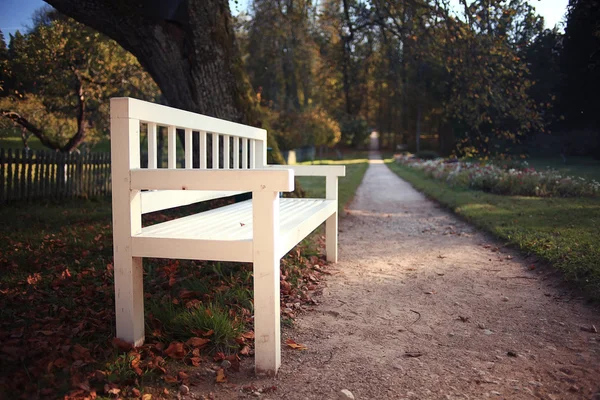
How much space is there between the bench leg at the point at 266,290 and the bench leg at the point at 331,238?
8.27 feet

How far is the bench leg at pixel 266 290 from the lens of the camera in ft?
7.79

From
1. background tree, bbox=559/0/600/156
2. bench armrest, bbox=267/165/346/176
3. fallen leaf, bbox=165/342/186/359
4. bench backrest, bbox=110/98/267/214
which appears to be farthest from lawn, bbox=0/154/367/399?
background tree, bbox=559/0/600/156

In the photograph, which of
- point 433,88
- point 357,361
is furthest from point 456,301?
point 433,88

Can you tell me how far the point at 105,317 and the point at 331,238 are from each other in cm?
254

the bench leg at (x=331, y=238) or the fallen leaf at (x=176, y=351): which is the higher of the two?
the bench leg at (x=331, y=238)

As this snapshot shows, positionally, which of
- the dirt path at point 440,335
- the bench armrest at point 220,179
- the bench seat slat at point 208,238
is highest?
the bench armrest at point 220,179

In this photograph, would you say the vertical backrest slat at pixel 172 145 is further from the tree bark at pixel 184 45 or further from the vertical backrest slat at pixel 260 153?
the tree bark at pixel 184 45

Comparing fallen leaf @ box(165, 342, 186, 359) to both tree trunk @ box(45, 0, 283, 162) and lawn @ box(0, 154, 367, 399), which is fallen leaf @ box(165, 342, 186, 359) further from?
tree trunk @ box(45, 0, 283, 162)

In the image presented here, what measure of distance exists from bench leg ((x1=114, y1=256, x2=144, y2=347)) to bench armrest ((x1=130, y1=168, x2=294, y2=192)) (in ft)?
1.39

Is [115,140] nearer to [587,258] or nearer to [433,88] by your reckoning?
[587,258]

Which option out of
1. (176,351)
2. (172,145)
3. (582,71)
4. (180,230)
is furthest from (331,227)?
(582,71)

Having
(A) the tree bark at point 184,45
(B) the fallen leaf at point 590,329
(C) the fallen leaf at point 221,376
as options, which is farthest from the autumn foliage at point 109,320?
(A) the tree bark at point 184,45

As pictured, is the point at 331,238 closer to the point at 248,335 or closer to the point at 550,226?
the point at 248,335

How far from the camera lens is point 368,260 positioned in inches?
203
